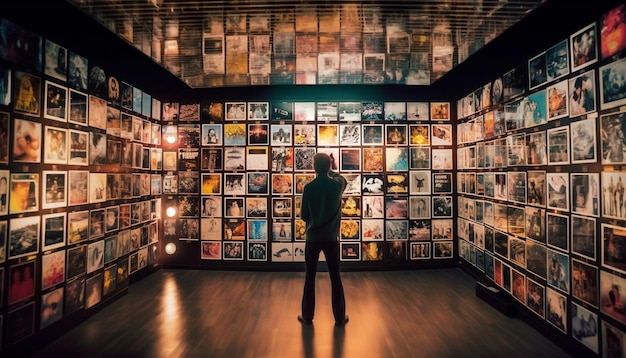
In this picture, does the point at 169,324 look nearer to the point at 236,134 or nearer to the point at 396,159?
the point at 236,134

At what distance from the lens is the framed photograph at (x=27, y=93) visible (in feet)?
8.88

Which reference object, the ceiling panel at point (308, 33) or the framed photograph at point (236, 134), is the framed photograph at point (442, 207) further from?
the framed photograph at point (236, 134)

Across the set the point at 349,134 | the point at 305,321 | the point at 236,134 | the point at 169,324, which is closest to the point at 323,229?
the point at 305,321

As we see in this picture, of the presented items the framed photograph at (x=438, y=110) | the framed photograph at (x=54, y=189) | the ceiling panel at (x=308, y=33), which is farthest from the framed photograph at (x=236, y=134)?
the framed photograph at (x=438, y=110)

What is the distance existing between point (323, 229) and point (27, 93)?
3222mm

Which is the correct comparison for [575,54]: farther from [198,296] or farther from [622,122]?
[198,296]

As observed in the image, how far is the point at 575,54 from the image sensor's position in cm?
279

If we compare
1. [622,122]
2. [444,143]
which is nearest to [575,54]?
[622,122]

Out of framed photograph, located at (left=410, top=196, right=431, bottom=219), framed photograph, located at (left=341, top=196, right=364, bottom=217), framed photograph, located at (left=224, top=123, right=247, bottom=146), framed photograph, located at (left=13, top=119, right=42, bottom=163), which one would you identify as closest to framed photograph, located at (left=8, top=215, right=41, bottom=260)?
framed photograph, located at (left=13, top=119, right=42, bottom=163)

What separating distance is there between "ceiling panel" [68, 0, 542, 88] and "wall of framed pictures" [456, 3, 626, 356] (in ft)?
2.28

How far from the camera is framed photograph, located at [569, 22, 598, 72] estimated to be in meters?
2.59

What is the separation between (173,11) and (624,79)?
3.94 m

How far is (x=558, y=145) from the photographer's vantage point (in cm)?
303

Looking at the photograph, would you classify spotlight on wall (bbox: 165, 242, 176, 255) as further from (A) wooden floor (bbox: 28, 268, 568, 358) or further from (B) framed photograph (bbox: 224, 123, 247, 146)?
(B) framed photograph (bbox: 224, 123, 247, 146)
